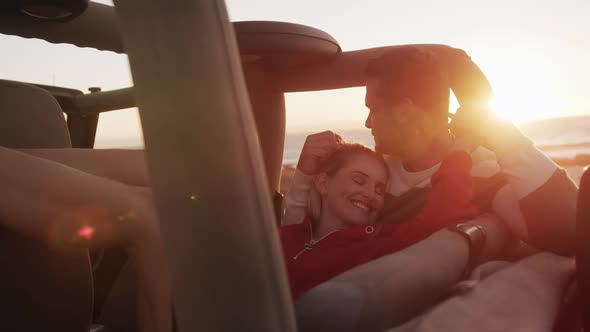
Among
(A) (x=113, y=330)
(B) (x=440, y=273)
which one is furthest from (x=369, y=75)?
(A) (x=113, y=330)

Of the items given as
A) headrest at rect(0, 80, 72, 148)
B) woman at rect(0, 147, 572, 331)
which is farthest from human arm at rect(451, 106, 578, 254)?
headrest at rect(0, 80, 72, 148)

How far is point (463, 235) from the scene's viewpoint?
35.0 inches

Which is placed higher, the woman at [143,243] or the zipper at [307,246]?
the woman at [143,243]

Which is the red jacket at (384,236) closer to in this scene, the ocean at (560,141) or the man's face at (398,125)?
the man's face at (398,125)

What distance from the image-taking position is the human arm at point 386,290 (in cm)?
61

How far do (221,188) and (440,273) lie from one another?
0.55m

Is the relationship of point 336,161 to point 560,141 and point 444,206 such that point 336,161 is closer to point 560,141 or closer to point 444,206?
point 444,206

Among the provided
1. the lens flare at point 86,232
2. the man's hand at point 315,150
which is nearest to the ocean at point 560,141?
the man's hand at point 315,150

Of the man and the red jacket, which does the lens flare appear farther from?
the man

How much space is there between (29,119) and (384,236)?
694 millimetres

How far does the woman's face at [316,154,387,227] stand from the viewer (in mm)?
1320

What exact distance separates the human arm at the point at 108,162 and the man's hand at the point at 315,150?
67cm

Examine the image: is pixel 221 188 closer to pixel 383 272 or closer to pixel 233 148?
pixel 233 148

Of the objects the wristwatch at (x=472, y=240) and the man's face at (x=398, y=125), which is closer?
A: the wristwatch at (x=472, y=240)
